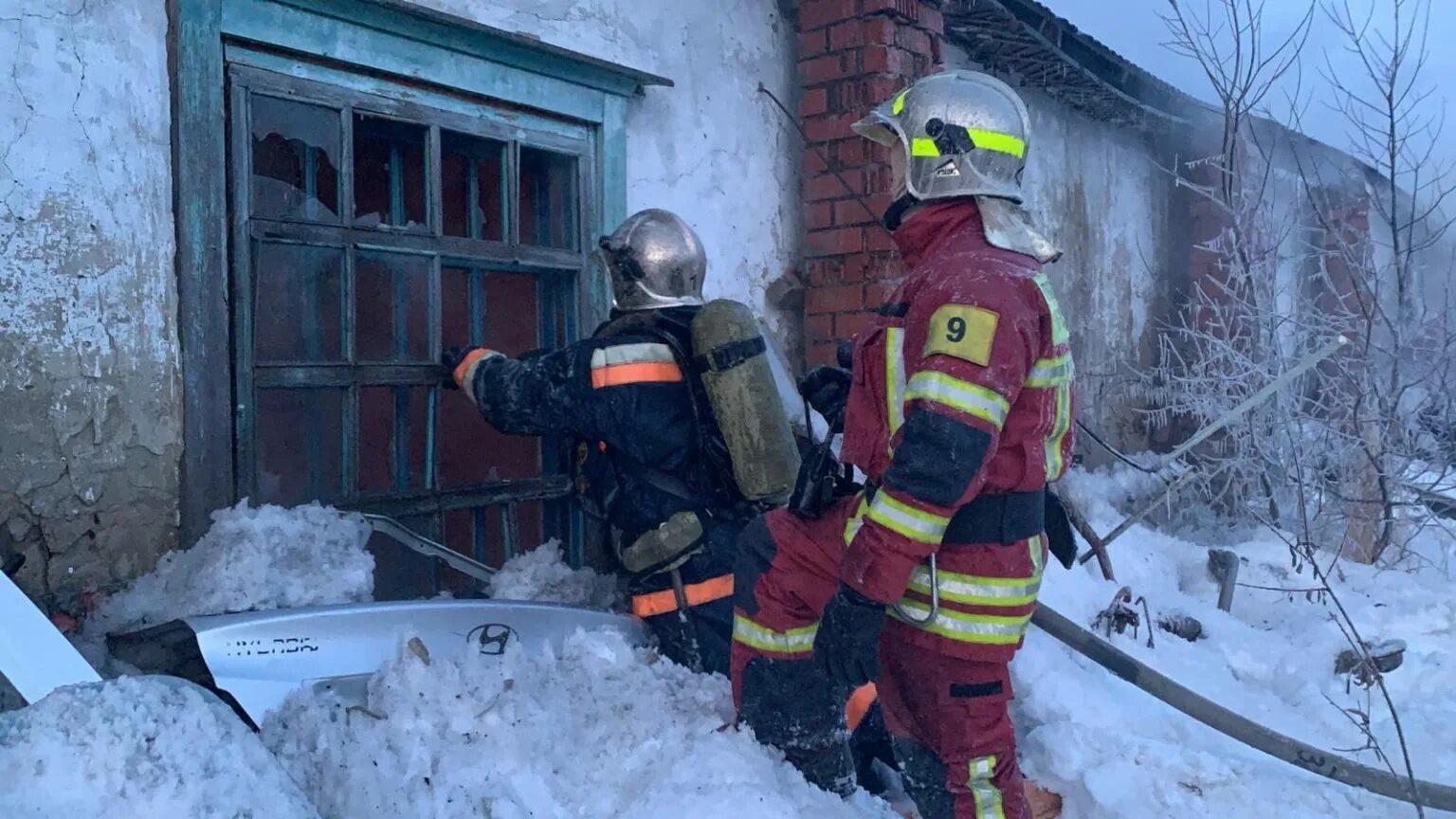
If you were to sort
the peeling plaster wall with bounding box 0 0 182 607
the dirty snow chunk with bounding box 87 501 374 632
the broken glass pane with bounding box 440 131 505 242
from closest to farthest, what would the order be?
1. the peeling plaster wall with bounding box 0 0 182 607
2. the dirty snow chunk with bounding box 87 501 374 632
3. the broken glass pane with bounding box 440 131 505 242

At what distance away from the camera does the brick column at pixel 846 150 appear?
4332 mm

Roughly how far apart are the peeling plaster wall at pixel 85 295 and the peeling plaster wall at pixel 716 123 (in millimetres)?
1274

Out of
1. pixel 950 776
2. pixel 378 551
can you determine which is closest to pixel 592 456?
pixel 378 551

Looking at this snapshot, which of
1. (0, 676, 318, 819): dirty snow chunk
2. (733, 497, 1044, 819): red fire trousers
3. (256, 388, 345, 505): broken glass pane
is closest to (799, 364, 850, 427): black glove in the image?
(733, 497, 1044, 819): red fire trousers

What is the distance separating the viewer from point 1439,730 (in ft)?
12.1

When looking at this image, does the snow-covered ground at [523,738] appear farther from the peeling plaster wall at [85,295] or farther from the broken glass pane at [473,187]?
the broken glass pane at [473,187]

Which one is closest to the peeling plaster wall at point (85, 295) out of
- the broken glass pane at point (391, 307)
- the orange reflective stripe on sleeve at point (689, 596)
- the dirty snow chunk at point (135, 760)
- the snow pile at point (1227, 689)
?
the broken glass pane at point (391, 307)

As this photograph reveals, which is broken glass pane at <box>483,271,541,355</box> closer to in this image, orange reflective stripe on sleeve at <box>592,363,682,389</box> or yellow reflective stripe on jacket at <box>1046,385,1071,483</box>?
orange reflective stripe on sleeve at <box>592,363,682,389</box>

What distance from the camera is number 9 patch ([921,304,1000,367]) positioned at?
216 cm

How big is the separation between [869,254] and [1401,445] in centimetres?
317

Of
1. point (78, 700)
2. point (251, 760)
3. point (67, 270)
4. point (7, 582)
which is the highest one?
point (67, 270)

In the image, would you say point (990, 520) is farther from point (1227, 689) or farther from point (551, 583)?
point (1227, 689)

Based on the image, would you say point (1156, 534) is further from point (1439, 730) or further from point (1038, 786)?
point (1038, 786)

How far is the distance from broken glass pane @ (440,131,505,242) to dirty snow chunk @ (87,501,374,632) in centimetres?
108
